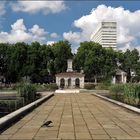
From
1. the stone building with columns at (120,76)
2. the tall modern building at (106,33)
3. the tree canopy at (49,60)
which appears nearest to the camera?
the tree canopy at (49,60)

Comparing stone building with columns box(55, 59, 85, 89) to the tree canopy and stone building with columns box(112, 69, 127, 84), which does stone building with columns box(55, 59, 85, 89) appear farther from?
stone building with columns box(112, 69, 127, 84)

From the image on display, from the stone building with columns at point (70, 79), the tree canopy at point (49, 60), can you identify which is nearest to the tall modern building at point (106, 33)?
the tree canopy at point (49, 60)

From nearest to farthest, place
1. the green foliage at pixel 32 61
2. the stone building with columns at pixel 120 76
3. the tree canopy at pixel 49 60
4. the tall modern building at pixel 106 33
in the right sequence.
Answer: the green foliage at pixel 32 61 → the tree canopy at pixel 49 60 → the stone building with columns at pixel 120 76 → the tall modern building at pixel 106 33

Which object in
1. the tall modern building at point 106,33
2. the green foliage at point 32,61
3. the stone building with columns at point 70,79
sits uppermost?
the tall modern building at point 106,33

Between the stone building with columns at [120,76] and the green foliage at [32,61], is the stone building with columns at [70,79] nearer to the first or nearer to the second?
the green foliage at [32,61]

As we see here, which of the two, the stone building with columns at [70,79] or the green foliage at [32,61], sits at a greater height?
the green foliage at [32,61]

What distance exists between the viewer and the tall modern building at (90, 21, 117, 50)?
175m

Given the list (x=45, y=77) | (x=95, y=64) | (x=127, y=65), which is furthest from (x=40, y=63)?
(x=127, y=65)

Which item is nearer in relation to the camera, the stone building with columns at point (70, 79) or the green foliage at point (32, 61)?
the stone building with columns at point (70, 79)

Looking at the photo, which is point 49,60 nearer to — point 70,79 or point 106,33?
point 70,79

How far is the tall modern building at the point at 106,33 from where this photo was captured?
575 ft

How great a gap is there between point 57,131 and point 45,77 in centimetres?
8056

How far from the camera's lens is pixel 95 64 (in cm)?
8981

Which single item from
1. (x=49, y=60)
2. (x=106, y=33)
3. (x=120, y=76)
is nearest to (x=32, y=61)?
(x=49, y=60)
